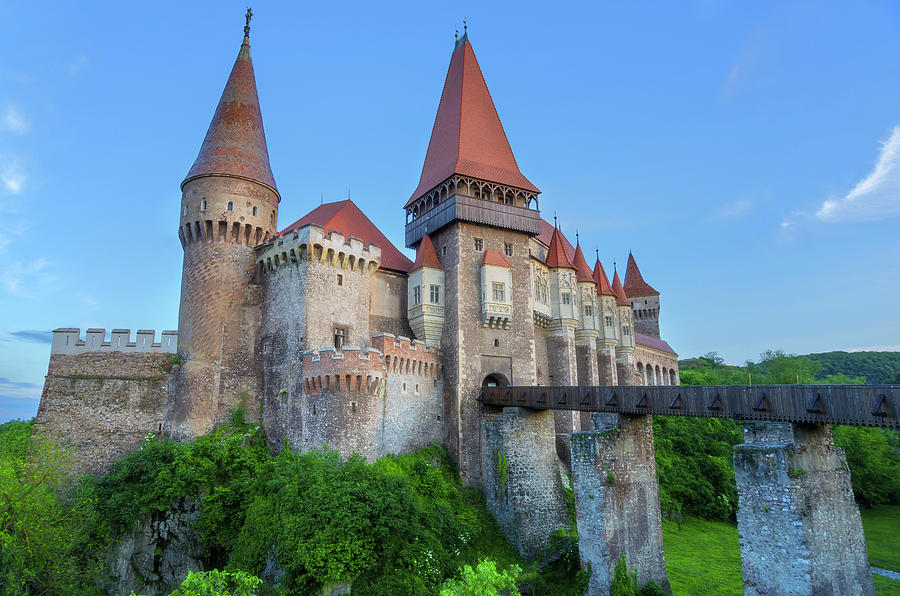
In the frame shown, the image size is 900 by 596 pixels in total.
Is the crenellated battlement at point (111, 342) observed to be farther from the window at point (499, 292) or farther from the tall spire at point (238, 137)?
the window at point (499, 292)

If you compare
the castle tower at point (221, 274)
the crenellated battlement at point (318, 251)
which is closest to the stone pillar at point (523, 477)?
the crenellated battlement at point (318, 251)

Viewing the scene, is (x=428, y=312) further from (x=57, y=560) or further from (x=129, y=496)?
(x=57, y=560)

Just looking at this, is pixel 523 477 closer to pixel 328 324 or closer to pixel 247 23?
pixel 328 324

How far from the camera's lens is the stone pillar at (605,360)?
39.4 metres

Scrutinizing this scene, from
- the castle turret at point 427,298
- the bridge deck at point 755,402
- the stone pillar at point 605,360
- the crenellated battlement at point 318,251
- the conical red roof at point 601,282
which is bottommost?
the bridge deck at point 755,402

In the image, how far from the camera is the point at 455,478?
1052 inches

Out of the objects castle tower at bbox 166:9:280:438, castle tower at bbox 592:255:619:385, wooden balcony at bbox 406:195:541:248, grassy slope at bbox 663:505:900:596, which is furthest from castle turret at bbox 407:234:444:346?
grassy slope at bbox 663:505:900:596

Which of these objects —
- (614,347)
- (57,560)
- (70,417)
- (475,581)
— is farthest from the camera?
(614,347)

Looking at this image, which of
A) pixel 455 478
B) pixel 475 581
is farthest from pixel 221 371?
pixel 475 581

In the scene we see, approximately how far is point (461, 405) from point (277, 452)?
29.6 feet

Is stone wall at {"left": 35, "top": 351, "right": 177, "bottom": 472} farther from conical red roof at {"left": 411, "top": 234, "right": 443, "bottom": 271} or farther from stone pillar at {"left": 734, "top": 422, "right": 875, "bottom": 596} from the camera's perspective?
stone pillar at {"left": 734, "top": 422, "right": 875, "bottom": 596}

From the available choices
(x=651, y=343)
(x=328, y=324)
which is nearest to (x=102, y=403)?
(x=328, y=324)

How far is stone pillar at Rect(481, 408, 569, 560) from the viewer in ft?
83.3

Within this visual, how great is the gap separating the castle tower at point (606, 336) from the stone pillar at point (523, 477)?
13216 millimetres
